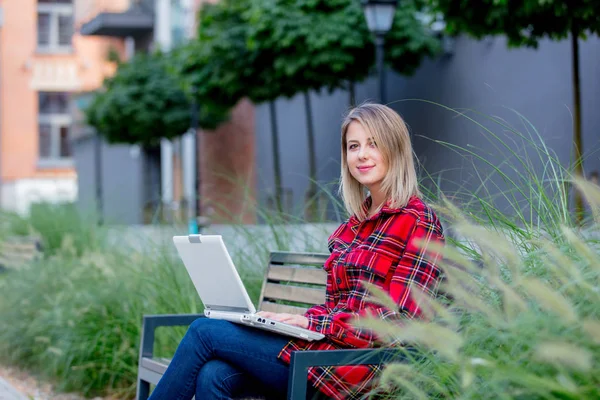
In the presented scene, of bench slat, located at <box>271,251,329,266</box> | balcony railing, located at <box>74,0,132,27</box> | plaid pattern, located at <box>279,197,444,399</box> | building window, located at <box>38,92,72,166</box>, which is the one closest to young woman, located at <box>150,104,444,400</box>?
plaid pattern, located at <box>279,197,444,399</box>

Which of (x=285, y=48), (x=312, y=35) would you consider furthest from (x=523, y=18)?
(x=285, y=48)

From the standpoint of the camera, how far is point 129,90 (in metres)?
17.5

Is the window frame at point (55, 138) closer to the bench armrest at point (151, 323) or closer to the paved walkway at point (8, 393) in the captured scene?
the paved walkway at point (8, 393)

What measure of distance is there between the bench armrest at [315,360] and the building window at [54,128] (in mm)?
33526

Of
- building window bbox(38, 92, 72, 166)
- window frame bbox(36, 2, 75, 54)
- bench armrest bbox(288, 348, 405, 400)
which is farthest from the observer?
building window bbox(38, 92, 72, 166)

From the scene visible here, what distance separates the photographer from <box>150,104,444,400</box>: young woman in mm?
2875

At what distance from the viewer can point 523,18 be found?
6844 mm

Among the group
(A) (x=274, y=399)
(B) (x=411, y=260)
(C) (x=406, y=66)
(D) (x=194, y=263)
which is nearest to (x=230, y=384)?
(A) (x=274, y=399)

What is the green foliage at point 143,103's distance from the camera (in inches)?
687

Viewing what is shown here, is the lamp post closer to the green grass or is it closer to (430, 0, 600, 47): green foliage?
(430, 0, 600, 47): green foliage

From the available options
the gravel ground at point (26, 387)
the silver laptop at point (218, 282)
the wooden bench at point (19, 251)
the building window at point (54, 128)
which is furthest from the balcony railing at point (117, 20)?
the silver laptop at point (218, 282)

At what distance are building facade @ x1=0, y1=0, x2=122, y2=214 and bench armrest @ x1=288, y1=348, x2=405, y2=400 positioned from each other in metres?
31.4

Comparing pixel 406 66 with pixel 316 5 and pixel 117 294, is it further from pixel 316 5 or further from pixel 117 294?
pixel 117 294

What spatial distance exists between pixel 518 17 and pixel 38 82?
97.8 feet
